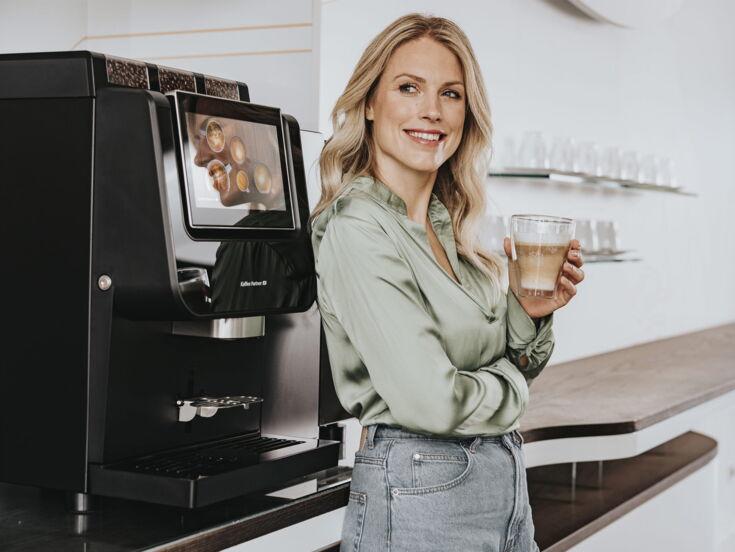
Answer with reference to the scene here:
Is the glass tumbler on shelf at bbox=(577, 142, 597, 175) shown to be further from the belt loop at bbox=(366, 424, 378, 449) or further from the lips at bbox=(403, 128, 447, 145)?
the belt loop at bbox=(366, 424, 378, 449)

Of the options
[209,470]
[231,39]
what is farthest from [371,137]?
[231,39]

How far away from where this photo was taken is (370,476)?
1.47m

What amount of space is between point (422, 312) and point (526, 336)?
Answer: 302 mm

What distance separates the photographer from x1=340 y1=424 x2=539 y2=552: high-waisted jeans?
144cm

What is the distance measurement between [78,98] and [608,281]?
331 cm

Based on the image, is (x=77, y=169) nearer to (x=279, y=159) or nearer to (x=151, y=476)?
(x=279, y=159)

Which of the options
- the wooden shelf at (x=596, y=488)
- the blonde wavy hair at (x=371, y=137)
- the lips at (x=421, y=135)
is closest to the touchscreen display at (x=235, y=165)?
the blonde wavy hair at (x=371, y=137)

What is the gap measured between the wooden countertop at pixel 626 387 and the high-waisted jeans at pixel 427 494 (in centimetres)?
90

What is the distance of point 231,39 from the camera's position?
2379 millimetres

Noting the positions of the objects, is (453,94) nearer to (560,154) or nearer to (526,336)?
(526,336)

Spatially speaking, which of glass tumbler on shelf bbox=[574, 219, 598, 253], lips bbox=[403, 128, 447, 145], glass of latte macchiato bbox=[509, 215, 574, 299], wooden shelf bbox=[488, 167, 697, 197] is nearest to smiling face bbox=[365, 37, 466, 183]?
lips bbox=[403, 128, 447, 145]

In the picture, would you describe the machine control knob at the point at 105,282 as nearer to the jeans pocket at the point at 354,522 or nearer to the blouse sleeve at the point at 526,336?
the jeans pocket at the point at 354,522

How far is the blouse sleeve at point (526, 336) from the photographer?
1631 millimetres

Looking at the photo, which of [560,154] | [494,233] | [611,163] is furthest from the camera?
[611,163]
